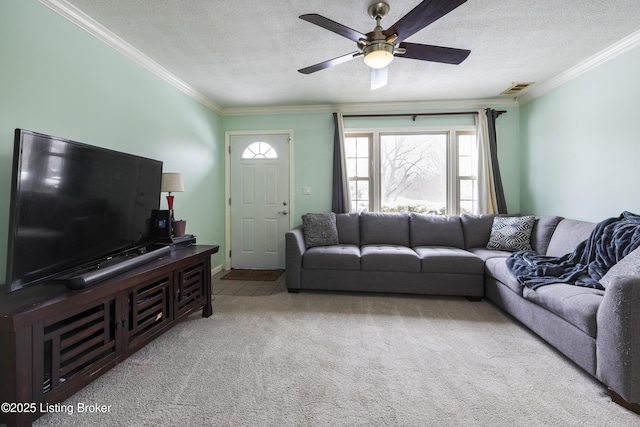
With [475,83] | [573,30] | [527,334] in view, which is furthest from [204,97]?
[527,334]

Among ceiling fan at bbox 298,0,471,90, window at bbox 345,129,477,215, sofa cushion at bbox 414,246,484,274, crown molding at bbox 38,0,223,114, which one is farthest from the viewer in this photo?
window at bbox 345,129,477,215

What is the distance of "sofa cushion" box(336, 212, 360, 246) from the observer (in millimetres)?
3709

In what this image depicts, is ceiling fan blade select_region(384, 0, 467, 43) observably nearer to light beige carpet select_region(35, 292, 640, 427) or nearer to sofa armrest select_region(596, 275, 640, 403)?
sofa armrest select_region(596, 275, 640, 403)

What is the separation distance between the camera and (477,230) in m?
3.52

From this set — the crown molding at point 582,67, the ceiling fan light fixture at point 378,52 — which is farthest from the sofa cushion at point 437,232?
the ceiling fan light fixture at point 378,52

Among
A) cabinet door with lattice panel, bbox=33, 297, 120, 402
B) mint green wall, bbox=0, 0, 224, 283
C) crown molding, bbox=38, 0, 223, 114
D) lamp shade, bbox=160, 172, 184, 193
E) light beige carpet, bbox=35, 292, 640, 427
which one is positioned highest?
crown molding, bbox=38, 0, 223, 114

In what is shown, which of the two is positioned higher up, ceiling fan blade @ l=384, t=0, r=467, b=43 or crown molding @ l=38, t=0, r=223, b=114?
crown molding @ l=38, t=0, r=223, b=114

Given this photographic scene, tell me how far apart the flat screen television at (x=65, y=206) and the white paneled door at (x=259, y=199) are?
2139 millimetres

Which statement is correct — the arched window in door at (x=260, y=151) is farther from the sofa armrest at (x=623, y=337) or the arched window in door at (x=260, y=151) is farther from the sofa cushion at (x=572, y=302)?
the sofa armrest at (x=623, y=337)

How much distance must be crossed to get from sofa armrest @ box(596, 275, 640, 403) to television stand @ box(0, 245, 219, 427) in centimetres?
280

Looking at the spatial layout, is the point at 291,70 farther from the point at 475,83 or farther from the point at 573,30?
the point at 573,30

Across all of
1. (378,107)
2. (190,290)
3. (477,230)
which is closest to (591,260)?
(477,230)

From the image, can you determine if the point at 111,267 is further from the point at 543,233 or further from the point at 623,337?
the point at 543,233

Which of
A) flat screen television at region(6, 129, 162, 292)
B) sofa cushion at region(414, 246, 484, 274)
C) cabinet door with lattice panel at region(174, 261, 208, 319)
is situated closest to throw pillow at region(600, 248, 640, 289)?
sofa cushion at region(414, 246, 484, 274)
